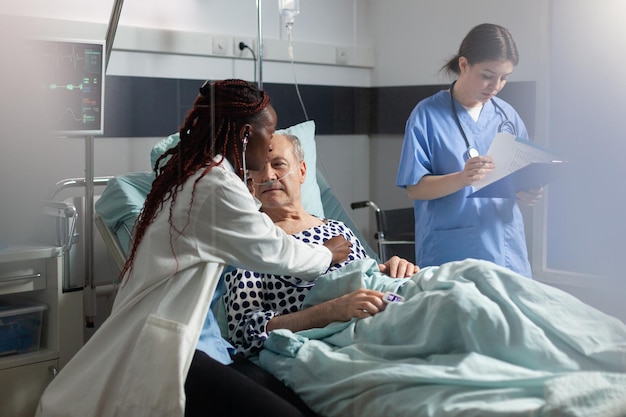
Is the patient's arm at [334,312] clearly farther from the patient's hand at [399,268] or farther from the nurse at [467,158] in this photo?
the nurse at [467,158]

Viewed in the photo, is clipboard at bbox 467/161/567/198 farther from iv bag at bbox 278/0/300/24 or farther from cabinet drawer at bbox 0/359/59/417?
cabinet drawer at bbox 0/359/59/417

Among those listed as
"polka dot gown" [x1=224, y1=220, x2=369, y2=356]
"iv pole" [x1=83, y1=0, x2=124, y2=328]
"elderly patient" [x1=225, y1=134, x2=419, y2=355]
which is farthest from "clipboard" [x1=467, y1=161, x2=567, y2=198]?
"iv pole" [x1=83, y1=0, x2=124, y2=328]

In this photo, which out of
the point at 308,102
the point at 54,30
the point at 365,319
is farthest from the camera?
the point at 54,30

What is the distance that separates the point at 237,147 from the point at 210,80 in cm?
23

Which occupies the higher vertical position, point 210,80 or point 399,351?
point 210,80

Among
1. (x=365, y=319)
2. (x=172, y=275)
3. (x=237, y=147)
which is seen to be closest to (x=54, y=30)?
(x=237, y=147)

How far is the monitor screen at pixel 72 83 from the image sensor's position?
1880mm

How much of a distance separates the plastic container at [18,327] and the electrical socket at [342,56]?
3.32 ft

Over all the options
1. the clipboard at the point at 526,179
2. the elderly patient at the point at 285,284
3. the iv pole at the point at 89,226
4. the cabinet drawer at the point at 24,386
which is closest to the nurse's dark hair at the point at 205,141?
the elderly patient at the point at 285,284

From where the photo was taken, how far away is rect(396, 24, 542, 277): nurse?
1.38 m

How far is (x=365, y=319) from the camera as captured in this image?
1527 millimetres

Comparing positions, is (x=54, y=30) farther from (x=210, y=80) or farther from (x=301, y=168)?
(x=301, y=168)

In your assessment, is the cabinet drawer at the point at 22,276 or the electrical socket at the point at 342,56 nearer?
the electrical socket at the point at 342,56

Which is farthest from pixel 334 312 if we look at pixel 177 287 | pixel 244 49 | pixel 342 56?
pixel 244 49
